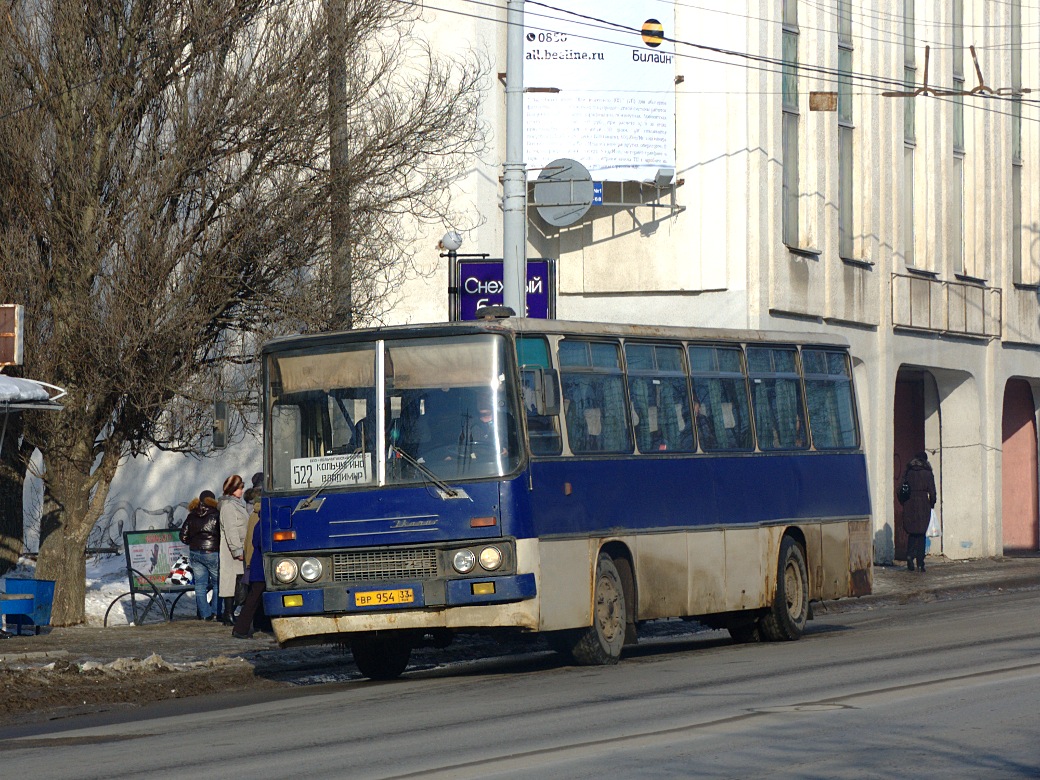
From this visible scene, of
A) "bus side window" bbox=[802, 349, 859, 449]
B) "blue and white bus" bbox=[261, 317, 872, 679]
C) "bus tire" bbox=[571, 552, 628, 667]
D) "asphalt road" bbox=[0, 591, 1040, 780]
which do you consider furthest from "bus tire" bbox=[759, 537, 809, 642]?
"bus tire" bbox=[571, 552, 628, 667]

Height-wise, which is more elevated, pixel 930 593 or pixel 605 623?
pixel 605 623

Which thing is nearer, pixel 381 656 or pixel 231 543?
pixel 381 656

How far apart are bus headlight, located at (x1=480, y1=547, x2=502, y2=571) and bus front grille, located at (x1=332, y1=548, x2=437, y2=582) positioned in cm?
37

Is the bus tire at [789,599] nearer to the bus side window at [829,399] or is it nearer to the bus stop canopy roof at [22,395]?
the bus side window at [829,399]

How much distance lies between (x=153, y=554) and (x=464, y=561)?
28.1ft

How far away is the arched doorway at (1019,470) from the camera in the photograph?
4159 cm

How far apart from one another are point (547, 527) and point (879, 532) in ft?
67.1

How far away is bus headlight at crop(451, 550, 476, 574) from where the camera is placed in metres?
14.5

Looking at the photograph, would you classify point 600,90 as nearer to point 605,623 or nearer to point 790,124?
point 790,124

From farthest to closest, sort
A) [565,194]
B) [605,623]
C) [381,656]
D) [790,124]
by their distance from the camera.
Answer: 1. [790,124]
2. [565,194]
3. [381,656]
4. [605,623]

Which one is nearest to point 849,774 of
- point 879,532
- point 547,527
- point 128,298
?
point 547,527

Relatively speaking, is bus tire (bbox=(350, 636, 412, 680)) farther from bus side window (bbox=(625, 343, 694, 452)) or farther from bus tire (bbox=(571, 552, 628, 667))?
bus side window (bbox=(625, 343, 694, 452))

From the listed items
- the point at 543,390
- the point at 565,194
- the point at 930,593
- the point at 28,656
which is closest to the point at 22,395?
the point at 28,656

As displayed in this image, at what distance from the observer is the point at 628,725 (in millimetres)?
11234
